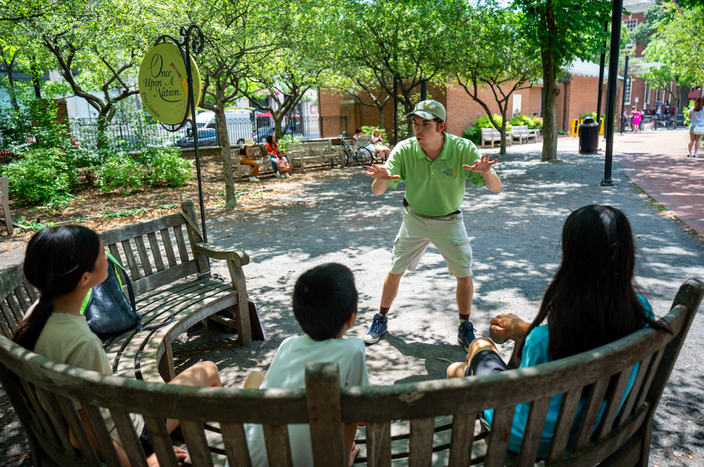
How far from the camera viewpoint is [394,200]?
10656mm

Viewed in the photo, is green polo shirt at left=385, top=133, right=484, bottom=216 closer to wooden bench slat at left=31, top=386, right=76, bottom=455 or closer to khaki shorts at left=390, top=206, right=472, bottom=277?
khaki shorts at left=390, top=206, right=472, bottom=277

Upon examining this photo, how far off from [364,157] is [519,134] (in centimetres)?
1067

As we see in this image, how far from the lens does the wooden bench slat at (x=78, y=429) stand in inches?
65.5

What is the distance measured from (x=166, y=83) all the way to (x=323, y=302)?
3.70 metres

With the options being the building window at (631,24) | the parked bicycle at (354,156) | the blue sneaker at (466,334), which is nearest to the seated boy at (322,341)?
the blue sneaker at (466,334)

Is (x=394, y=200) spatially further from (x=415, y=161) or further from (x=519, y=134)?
(x=519, y=134)

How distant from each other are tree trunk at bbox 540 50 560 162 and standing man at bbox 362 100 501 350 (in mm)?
12457

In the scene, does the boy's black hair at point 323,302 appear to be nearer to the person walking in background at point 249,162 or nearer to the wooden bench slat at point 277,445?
the wooden bench slat at point 277,445

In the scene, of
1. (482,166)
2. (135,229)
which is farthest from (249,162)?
(482,166)

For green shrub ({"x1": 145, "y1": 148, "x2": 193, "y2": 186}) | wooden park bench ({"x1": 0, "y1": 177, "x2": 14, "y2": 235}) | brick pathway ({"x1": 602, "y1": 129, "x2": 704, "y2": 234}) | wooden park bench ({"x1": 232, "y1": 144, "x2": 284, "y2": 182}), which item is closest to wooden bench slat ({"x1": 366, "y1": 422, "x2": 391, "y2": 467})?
brick pathway ({"x1": 602, "y1": 129, "x2": 704, "y2": 234})

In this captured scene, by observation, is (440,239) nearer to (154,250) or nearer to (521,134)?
(154,250)

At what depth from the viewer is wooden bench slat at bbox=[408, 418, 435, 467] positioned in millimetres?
1438

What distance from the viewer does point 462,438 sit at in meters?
1.52

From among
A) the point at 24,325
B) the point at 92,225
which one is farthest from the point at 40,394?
the point at 92,225
